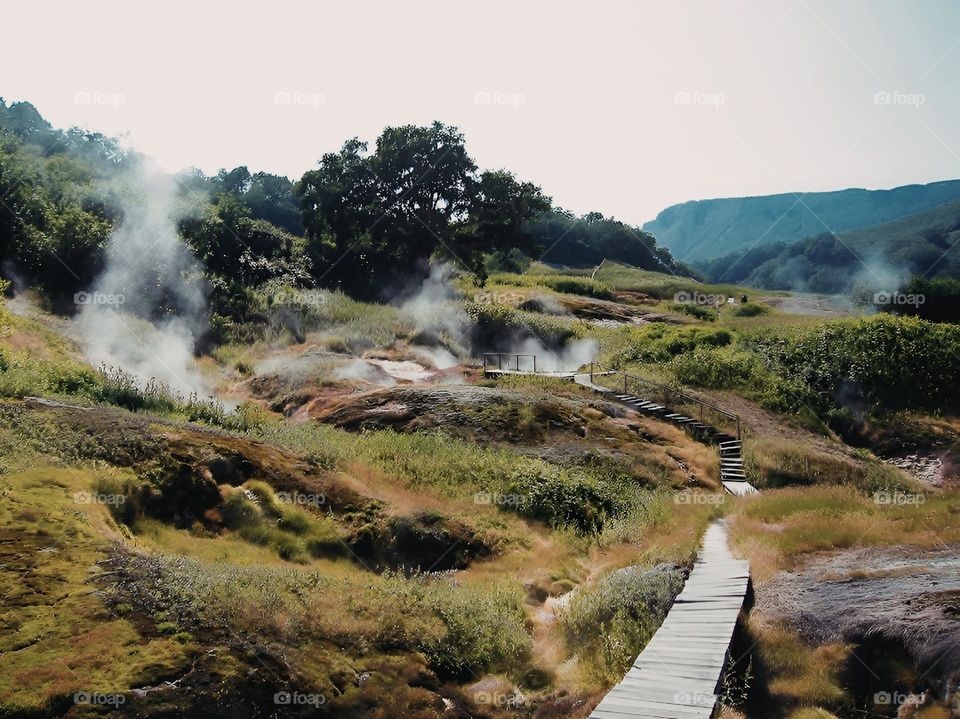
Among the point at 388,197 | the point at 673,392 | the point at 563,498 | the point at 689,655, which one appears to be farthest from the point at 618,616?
the point at 388,197

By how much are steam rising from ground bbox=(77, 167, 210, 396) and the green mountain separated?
231 ft

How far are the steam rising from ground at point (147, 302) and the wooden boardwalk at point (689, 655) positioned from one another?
64.4 ft

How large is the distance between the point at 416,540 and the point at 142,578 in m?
6.22

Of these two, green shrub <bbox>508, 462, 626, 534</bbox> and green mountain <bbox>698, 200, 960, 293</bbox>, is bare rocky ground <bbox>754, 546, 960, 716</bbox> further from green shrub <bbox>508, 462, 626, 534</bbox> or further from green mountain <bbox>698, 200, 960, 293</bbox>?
green mountain <bbox>698, 200, 960, 293</bbox>

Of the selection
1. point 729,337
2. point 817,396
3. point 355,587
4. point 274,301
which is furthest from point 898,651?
point 274,301

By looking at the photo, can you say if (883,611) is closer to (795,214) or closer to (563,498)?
(563,498)

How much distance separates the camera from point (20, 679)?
7.80 meters

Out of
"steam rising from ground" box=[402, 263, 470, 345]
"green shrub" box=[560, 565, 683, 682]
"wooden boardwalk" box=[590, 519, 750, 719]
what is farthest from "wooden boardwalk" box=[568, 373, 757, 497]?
"steam rising from ground" box=[402, 263, 470, 345]

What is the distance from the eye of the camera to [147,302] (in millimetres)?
34969

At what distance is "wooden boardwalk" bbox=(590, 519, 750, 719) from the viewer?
8117 millimetres

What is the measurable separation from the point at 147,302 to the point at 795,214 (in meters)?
168

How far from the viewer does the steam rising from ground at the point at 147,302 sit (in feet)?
90.1

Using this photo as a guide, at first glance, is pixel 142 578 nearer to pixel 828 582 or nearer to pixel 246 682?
pixel 246 682

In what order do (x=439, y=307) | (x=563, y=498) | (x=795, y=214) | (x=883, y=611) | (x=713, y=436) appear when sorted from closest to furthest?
(x=883, y=611), (x=563, y=498), (x=713, y=436), (x=439, y=307), (x=795, y=214)
